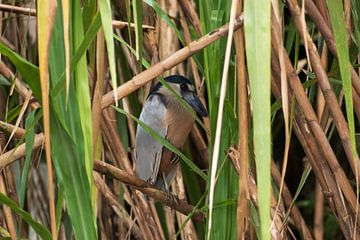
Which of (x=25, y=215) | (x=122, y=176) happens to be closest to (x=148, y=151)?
(x=122, y=176)

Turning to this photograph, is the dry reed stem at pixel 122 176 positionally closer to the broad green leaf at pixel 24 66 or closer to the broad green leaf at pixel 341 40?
the broad green leaf at pixel 24 66

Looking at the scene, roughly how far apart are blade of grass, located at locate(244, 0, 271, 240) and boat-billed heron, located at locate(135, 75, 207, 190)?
1245mm

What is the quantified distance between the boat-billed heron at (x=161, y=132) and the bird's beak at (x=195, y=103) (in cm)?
16

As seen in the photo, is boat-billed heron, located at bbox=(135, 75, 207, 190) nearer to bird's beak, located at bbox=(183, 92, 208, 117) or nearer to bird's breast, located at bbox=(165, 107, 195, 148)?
bird's breast, located at bbox=(165, 107, 195, 148)

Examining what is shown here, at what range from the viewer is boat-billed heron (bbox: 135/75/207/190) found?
7.34ft

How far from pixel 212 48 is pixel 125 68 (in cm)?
71

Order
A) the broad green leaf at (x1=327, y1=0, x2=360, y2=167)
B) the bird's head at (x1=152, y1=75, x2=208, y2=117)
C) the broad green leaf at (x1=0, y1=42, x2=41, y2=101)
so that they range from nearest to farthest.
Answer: the broad green leaf at (x1=327, y1=0, x2=360, y2=167), the broad green leaf at (x1=0, y1=42, x2=41, y2=101), the bird's head at (x1=152, y1=75, x2=208, y2=117)

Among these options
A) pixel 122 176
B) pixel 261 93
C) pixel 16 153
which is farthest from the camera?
pixel 122 176

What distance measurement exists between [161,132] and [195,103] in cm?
50

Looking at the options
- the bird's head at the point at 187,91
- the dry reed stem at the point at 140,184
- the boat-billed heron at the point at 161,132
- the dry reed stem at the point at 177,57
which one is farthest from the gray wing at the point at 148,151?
the dry reed stem at the point at 177,57

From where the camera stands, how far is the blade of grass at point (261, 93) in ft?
2.80

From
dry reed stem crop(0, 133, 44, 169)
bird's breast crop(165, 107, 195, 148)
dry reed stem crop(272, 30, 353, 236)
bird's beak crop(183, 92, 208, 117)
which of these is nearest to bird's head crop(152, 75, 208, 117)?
bird's beak crop(183, 92, 208, 117)

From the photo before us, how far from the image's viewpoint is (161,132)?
Answer: 2.43m

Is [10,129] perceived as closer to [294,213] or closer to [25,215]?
[25,215]
